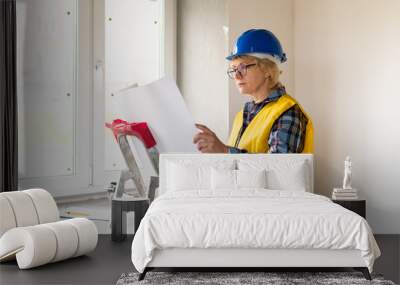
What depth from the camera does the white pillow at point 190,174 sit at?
463cm

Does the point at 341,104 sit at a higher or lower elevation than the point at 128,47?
lower

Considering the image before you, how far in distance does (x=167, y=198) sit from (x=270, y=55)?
1.49m

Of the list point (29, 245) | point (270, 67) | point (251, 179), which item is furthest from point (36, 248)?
point (270, 67)

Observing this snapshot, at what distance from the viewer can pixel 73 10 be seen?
5.71 metres

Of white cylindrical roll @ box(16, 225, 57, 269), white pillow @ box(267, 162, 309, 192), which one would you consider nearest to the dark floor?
white cylindrical roll @ box(16, 225, 57, 269)

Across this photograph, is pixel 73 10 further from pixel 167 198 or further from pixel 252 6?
pixel 167 198

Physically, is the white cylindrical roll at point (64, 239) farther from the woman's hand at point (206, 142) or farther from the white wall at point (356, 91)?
the white wall at point (356, 91)

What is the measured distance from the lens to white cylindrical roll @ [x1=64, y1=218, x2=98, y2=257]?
14.5ft

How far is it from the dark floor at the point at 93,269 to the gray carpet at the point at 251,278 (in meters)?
0.20

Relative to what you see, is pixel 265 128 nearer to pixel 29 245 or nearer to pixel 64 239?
pixel 64 239

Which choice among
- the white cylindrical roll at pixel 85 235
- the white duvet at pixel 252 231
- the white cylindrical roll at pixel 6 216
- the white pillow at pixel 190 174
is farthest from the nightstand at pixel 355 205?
the white cylindrical roll at pixel 6 216

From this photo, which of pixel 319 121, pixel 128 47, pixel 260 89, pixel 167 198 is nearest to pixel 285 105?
pixel 260 89

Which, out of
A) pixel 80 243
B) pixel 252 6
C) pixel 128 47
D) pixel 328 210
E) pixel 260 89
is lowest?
pixel 80 243

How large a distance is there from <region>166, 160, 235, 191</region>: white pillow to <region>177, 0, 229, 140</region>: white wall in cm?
123
